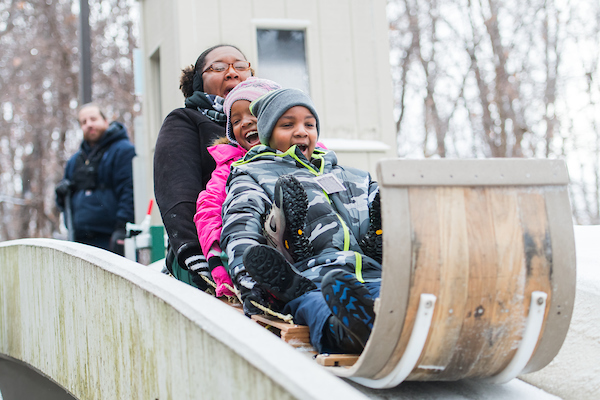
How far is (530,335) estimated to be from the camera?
1.72 meters

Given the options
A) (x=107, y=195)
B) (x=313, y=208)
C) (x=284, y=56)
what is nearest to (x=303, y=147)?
(x=313, y=208)

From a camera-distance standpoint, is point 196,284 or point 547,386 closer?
point 547,386

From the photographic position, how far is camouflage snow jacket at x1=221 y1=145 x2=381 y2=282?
2.17m

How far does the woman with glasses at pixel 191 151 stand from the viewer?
107 inches

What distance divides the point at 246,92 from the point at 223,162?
370mm

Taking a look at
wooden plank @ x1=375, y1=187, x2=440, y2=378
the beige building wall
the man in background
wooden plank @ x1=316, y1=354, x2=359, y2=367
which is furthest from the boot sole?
the beige building wall

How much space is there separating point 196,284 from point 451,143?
16012mm

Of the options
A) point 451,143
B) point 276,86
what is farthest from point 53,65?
point 276,86

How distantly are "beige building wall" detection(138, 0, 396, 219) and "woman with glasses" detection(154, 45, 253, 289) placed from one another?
2339 millimetres

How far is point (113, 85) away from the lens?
648 inches

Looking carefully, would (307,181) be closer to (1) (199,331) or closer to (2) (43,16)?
(1) (199,331)

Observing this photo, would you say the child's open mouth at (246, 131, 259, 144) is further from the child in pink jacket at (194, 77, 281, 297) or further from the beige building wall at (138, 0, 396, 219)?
the beige building wall at (138, 0, 396, 219)

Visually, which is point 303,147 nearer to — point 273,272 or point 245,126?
point 245,126

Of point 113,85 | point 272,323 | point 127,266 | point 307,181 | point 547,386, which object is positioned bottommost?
point 547,386
